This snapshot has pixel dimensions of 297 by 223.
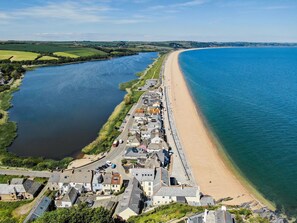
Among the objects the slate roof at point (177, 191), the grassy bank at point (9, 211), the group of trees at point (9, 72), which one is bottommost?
the grassy bank at point (9, 211)

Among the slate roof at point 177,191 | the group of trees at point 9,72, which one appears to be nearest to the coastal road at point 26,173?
the slate roof at point 177,191

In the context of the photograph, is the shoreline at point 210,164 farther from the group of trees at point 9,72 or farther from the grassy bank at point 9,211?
the group of trees at point 9,72

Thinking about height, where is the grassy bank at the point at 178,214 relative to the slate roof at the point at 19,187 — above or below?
above

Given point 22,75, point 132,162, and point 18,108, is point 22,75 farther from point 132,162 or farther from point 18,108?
point 132,162

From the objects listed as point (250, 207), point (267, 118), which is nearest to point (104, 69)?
point (267, 118)

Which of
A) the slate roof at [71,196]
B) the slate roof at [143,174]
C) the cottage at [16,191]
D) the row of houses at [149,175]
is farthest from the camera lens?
the slate roof at [143,174]

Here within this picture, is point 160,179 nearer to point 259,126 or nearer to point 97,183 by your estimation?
point 97,183

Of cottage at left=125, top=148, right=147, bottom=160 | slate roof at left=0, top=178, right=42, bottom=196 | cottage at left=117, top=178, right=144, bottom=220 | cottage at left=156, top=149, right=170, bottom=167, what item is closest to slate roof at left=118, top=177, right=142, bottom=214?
cottage at left=117, top=178, right=144, bottom=220

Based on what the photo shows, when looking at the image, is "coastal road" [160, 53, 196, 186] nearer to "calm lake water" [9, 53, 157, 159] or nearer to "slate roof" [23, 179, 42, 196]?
"calm lake water" [9, 53, 157, 159]
